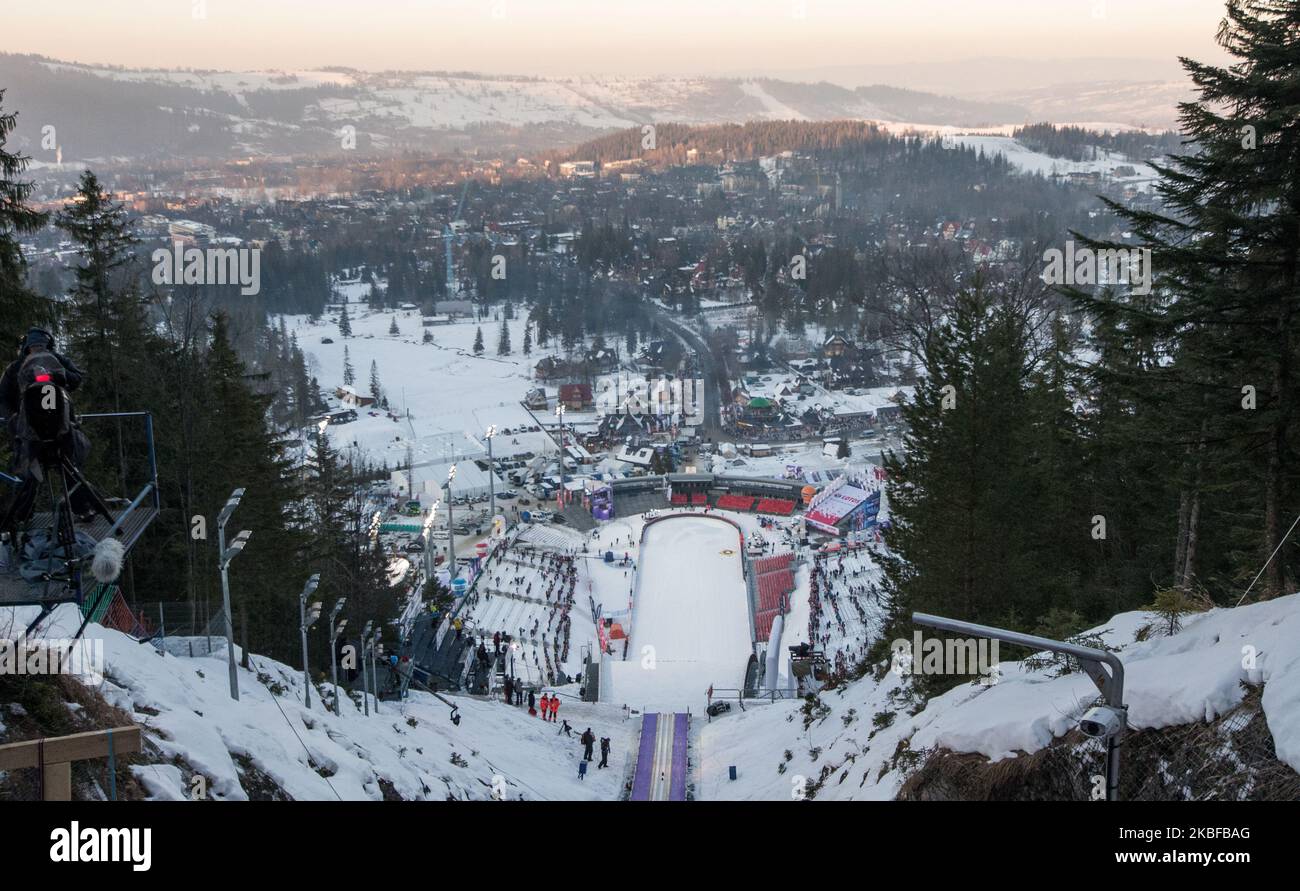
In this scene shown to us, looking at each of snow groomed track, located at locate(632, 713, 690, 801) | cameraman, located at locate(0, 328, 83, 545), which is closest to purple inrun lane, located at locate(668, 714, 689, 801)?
snow groomed track, located at locate(632, 713, 690, 801)

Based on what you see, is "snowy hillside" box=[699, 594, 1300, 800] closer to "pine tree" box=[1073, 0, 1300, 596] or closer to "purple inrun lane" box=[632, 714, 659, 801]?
"purple inrun lane" box=[632, 714, 659, 801]

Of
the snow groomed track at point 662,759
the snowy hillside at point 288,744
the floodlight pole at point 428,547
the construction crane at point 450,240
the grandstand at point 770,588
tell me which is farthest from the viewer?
the construction crane at point 450,240

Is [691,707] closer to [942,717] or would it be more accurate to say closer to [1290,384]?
[942,717]

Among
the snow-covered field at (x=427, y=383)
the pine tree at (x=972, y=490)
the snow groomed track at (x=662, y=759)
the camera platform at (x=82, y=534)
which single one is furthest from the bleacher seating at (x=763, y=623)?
the camera platform at (x=82, y=534)

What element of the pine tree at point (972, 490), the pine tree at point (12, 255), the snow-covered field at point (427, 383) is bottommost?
the snow-covered field at point (427, 383)

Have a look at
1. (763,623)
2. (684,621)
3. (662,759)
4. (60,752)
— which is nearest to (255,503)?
(662,759)

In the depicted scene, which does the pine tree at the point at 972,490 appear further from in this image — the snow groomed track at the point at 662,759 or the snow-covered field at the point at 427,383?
the snow-covered field at the point at 427,383
